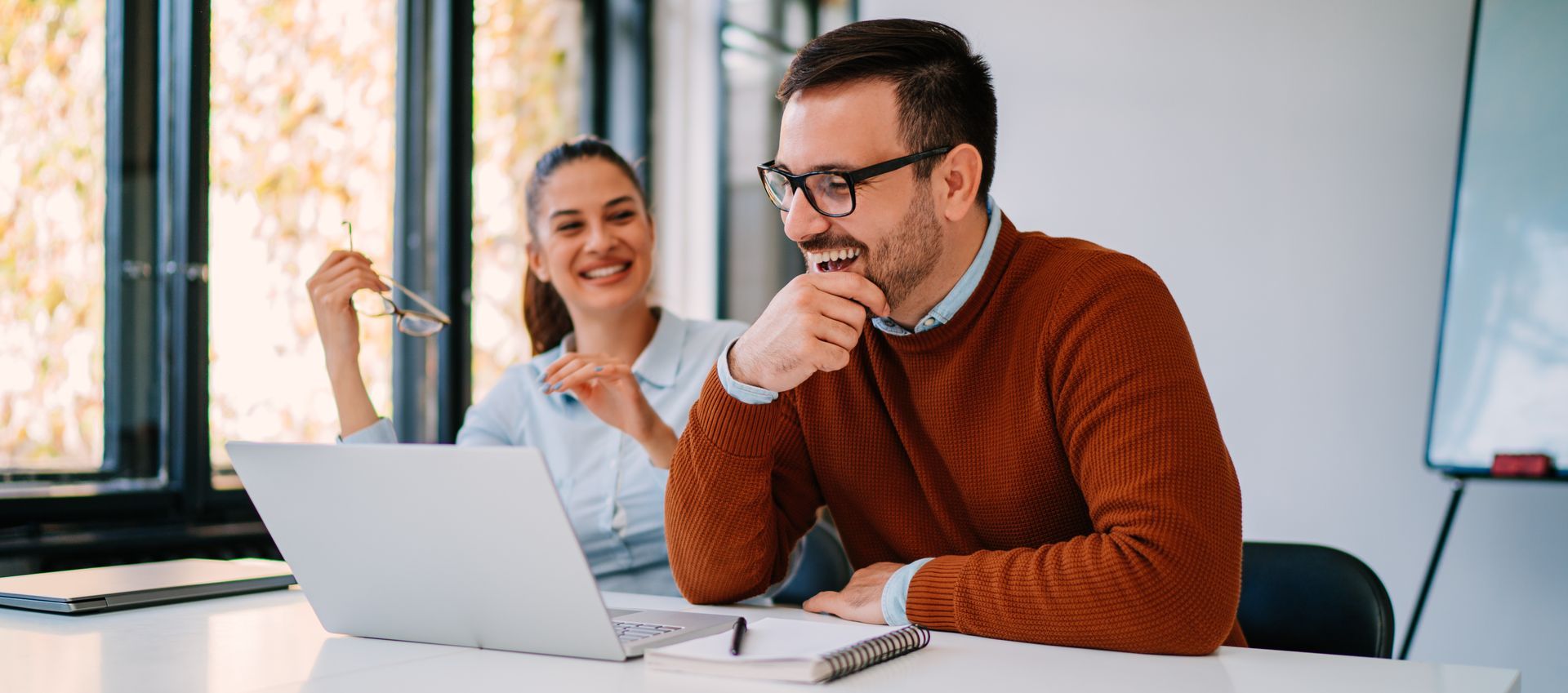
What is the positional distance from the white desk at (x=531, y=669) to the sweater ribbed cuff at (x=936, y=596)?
0.02 meters

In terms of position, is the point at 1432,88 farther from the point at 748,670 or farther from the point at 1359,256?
the point at 748,670

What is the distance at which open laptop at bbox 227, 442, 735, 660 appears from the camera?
953 mm

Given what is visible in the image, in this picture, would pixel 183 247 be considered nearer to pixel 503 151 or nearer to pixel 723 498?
pixel 503 151

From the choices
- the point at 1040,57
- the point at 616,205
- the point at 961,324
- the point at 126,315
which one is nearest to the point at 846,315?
the point at 961,324

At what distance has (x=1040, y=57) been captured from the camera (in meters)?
3.33

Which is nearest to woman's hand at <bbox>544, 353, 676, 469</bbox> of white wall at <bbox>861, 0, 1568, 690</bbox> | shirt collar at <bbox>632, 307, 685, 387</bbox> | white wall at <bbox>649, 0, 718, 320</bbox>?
shirt collar at <bbox>632, 307, 685, 387</bbox>

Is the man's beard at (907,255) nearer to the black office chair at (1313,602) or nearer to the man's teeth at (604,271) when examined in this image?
the black office chair at (1313,602)

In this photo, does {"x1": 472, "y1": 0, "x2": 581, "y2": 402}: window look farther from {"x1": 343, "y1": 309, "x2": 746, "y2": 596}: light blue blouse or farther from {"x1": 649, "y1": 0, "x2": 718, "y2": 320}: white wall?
{"x1": 343, "y1": 309, "x2": 746, "y2": 596}: light blue blouse

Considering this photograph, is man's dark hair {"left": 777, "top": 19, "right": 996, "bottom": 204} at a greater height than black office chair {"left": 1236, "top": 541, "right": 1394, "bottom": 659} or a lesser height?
greater

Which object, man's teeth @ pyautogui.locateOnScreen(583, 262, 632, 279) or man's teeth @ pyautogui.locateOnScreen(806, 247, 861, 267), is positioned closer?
man's teeth @ pyautogui.locateOnScreen(806, 247, 861, 267)

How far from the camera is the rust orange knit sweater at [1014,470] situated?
3.73ft

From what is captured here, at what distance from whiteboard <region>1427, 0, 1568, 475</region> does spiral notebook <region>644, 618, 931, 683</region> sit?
5.48ft

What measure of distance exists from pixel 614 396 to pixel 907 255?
1.99 ft

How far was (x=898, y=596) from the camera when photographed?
122 centimetres
